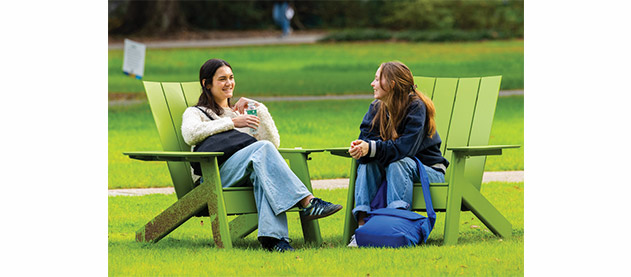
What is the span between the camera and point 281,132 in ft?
37.8

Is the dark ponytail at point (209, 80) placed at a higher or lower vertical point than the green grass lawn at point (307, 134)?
higher

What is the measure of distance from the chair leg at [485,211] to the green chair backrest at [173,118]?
1724 mm

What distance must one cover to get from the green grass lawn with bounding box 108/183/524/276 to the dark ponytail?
852mm

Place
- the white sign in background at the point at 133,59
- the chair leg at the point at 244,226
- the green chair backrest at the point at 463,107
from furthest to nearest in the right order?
the white sign in background at the point at 133,59, the green chair backrest at the point at 463,107, the chair leg at the point at 244,226

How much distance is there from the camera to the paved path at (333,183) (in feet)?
25.4

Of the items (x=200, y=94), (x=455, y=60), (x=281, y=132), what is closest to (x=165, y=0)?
(x=455, y=60)

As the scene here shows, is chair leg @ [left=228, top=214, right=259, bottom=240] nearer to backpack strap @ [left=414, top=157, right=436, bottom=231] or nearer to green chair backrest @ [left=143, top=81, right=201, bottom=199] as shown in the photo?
green chair backrest @ [left=143, top=81, right=201, bottom=199]

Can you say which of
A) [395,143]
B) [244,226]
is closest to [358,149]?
[395,143]

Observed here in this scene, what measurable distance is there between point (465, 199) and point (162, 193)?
3208 millimetres

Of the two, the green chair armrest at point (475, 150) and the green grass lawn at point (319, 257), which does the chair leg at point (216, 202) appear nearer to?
the green grass lawn at point (319, 257)

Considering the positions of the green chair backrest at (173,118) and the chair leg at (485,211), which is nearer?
the chair leg at (485,211)

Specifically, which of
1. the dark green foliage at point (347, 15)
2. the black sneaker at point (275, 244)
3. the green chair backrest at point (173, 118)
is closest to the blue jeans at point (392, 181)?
the black sneaker at point (275, 244)

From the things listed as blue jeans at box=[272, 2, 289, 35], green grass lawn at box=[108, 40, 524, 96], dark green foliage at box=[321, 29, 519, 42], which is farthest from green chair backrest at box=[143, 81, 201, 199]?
blue jeans at box=[272, 2, 289, 35]

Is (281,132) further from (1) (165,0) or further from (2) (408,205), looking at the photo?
(1) (165,0)
